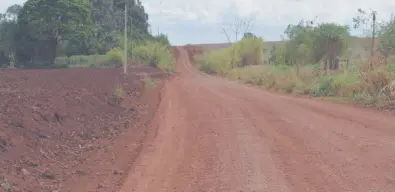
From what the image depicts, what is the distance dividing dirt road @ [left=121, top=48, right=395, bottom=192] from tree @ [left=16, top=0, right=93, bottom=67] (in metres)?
44.5

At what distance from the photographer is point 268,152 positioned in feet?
32.0

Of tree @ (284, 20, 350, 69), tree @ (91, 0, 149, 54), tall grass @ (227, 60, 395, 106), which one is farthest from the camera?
tree @ (91, 0, 149, 54)

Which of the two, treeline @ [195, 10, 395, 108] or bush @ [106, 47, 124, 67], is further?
bush @ [106, 47, 124, 67]

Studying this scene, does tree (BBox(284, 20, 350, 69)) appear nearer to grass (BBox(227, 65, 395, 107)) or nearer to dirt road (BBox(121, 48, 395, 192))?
grass (BBox(227, 65, 395, 107))

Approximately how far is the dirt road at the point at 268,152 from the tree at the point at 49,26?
44.5 meters

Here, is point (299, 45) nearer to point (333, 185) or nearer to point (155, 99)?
point (155, 99)

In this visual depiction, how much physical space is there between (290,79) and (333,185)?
20.2 m

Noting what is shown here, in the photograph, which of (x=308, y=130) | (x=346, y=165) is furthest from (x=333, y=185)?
(x=308, y=130)

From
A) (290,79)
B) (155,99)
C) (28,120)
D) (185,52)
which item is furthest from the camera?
(185,52)

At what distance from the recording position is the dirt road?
7.54m

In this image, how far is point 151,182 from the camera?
767 cm

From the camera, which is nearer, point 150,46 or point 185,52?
point 150,46

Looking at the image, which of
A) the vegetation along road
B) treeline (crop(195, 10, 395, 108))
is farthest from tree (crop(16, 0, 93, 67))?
the vegetation along road

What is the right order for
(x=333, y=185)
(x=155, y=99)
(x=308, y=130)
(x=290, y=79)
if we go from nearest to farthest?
(x=333, y=185) → (x=308, y=130) → (x=155, y=99) → (x=290, y=79)
